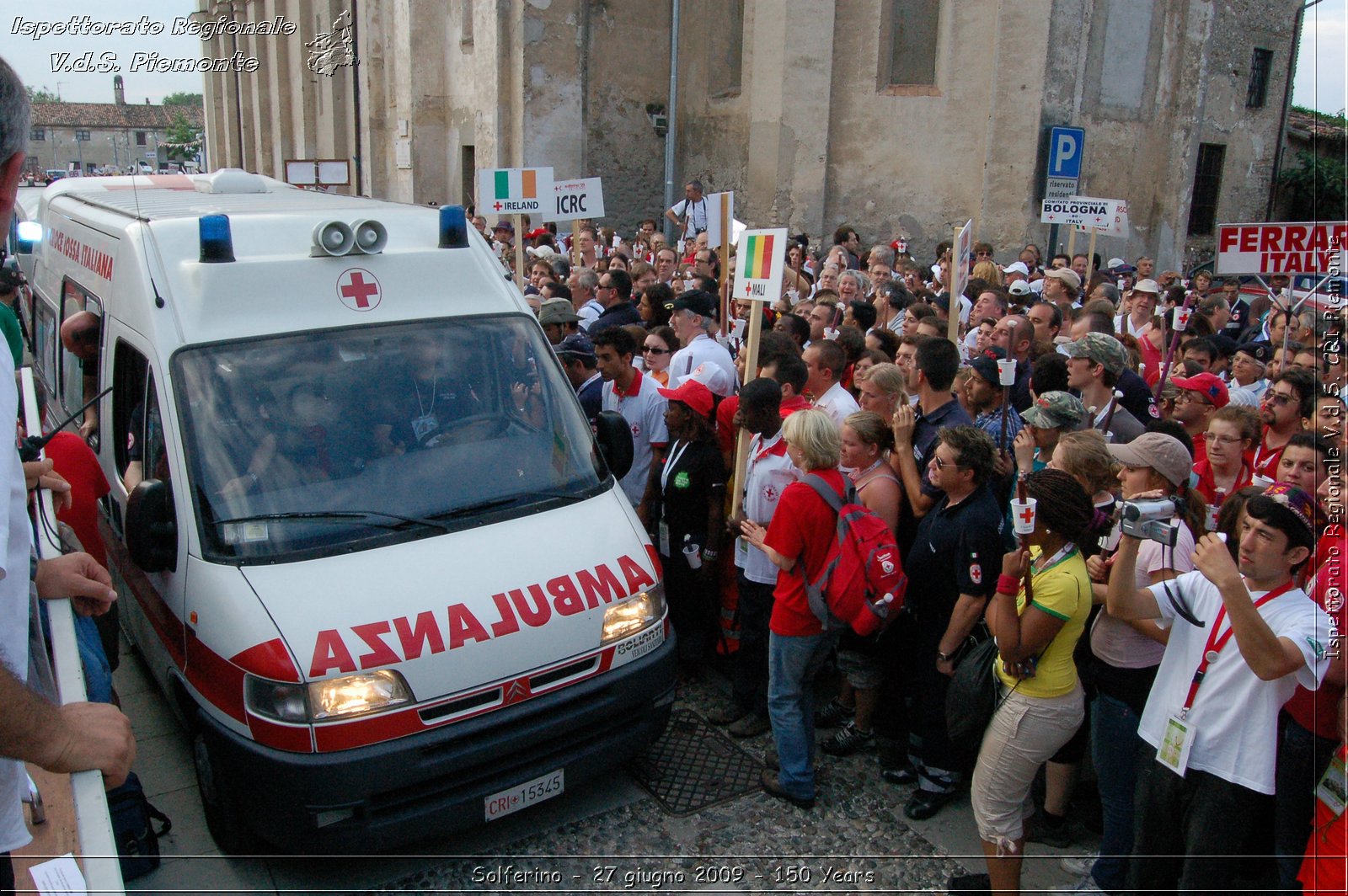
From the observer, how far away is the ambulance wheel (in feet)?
13.3

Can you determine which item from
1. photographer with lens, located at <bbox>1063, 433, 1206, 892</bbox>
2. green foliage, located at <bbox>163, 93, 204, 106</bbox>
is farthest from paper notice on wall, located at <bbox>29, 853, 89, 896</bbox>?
green foliage, located at <bbox>163, 93, 204, 106</bbox>

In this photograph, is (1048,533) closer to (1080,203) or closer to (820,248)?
(1080,203)

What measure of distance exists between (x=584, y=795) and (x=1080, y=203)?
987 cm

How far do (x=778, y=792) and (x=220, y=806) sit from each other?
8.30ft

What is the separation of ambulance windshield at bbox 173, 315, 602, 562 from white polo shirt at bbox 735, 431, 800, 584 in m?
0.85

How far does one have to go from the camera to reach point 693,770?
196 inches

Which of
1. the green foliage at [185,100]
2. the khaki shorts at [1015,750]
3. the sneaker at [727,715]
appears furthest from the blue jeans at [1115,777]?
the green foliage at [185,100]

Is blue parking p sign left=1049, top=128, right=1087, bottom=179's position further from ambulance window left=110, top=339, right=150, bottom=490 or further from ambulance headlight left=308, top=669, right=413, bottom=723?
ambulance headlight left=308, top=669, right=413, bottom=723

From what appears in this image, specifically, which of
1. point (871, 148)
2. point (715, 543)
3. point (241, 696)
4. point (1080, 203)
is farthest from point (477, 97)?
point (241, 696)

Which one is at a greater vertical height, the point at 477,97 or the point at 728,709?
the point at 477,97

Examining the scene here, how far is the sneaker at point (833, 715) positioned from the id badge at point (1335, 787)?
2744mm

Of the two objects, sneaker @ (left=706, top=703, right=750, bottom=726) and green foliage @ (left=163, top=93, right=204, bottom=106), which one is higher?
green foliage @ (left=163, top=93, right=204, bottom=106)

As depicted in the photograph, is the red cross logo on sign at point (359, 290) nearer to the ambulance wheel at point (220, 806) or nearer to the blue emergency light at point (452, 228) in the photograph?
the blue emergency light at point (452, 228)

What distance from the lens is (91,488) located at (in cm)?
475
